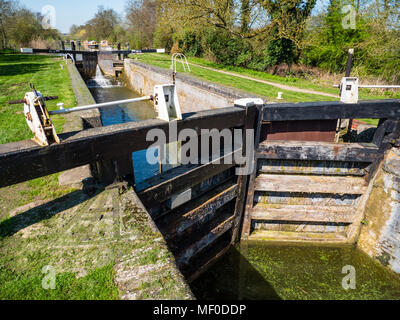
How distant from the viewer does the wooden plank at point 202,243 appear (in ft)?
16.9

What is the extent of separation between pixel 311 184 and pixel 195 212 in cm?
317

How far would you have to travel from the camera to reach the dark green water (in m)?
5.57

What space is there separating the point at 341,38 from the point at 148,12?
3643 centimetres

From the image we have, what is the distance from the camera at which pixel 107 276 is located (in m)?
2.18

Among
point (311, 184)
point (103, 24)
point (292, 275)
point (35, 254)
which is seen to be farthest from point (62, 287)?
point (103, 24)

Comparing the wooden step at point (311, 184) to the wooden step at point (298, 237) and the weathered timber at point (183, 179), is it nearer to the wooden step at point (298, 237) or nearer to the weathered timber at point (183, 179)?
the weathered timber at point (183, 179)

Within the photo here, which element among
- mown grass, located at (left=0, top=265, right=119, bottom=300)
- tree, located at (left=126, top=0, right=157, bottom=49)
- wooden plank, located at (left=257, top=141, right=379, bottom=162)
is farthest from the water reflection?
tree, located at (left=126, top=0, right=157, bottom=49)

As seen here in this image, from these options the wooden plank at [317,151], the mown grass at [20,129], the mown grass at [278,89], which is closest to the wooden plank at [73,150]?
the mown grass at [20,129]

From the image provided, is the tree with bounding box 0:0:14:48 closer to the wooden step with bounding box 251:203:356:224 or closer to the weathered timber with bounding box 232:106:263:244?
the weathered timber with bounding box 232:106:263:244

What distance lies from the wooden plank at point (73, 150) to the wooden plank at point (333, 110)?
2506 millimetres

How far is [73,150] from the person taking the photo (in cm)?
280

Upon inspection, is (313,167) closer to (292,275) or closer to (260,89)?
(292,275)

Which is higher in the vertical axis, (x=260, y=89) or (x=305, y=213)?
(x=260, y=89)
